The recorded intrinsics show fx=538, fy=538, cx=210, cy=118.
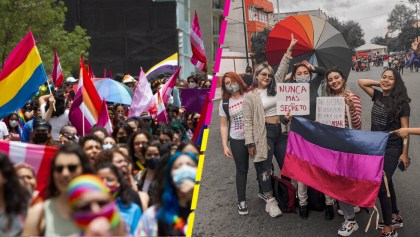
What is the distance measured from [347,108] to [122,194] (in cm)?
101

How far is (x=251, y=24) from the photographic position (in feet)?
7.80

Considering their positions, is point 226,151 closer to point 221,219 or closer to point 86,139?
point 221,219

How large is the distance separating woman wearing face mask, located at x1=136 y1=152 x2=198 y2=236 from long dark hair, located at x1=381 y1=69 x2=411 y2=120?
853 millimetres

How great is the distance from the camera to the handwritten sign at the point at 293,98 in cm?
230

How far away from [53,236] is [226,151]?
0.89 m

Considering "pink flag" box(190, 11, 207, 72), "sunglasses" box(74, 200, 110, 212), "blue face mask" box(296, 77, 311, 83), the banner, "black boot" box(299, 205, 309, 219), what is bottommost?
"black boot" box(299, 205, 309, 219)

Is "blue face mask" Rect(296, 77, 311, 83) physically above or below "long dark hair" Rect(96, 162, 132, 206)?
above

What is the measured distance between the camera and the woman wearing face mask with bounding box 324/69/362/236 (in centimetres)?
225

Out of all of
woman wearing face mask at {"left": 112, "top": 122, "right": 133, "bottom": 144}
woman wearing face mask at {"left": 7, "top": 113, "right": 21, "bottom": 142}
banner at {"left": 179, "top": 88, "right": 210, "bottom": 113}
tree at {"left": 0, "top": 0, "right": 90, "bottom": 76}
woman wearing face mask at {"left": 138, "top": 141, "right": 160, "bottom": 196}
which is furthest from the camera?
tree at {"left": 0, "top": 0, "right": 90, "bottom": 76}

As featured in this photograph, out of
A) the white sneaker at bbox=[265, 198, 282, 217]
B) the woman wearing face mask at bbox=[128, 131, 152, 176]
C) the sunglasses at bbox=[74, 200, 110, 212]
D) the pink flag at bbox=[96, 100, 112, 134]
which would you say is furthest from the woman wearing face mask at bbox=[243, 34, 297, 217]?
the pink flag at bbox=[96, 100, 112, 134]

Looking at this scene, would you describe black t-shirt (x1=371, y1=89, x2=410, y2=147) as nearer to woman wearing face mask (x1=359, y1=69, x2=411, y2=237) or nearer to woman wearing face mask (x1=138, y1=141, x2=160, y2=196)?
woman wearing face mask (x1=359, y1=69, x2=411, y2=237)

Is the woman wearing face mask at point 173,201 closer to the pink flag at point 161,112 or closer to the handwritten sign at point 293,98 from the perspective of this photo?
the handwritten sign at point 293,98

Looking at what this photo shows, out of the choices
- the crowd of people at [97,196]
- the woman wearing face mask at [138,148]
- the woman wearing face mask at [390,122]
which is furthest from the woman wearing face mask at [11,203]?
the woman wearing face mask at [390,122]

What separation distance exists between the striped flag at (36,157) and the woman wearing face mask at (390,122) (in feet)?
4.28
